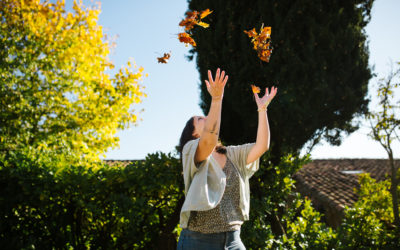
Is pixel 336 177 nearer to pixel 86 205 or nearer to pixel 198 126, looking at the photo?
pixel 86 205

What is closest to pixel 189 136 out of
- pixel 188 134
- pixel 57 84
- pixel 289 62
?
pixel 188 134

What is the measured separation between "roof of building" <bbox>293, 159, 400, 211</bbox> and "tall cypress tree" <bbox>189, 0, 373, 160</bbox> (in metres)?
5.39

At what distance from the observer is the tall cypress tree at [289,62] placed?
534cm

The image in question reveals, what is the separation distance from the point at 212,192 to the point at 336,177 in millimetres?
15436

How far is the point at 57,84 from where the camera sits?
27.0ft

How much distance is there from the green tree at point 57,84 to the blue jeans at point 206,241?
651cm

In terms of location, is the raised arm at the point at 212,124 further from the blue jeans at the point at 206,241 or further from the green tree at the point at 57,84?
the green tree at the point at 57,84

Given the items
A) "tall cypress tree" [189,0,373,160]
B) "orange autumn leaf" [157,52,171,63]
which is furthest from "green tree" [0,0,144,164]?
"orange autumn leaf" [157,52,171,63]

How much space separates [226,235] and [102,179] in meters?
2.09

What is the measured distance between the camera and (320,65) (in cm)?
577

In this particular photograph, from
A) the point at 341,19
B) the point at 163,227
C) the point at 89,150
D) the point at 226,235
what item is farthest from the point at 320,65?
the point at 89,150

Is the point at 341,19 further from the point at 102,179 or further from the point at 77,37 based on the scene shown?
the point at 77,37

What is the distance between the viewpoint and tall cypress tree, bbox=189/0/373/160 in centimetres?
534

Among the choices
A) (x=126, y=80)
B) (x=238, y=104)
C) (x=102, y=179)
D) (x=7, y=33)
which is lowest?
(x=102, y=179)
